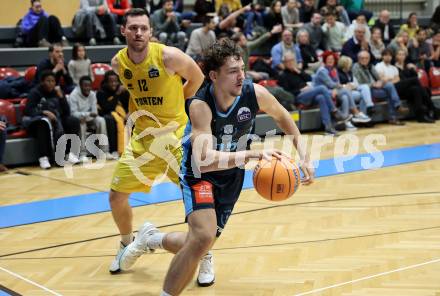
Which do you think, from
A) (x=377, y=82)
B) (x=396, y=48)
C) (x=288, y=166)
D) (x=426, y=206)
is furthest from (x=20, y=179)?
(x=396, y=48)

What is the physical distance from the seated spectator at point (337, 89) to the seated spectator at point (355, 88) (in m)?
0.27

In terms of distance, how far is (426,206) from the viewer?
7062 millimetres

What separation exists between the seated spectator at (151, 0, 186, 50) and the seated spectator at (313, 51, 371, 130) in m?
2.70

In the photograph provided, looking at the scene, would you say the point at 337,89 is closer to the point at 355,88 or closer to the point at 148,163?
the point at 355,88

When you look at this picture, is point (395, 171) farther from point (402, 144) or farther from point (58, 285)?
point (58, 285)

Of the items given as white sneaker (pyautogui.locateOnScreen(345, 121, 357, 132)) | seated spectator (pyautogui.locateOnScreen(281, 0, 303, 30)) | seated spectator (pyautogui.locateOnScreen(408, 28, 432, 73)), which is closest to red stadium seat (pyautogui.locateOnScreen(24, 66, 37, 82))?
white sneaker (pyautogui.locateOnScreen(345, 121, 357, 132))

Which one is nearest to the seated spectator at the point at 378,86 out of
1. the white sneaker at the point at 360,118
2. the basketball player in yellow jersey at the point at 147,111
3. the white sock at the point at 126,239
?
the white sneaker at the point at 360,118

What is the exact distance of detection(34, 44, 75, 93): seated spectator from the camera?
1096 centimetres

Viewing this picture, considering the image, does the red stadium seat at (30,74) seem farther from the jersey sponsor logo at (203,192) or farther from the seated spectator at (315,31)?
the jersey sponsor logo at (203,192)

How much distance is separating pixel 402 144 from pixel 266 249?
20.7ft

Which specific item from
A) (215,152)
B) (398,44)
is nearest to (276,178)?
(215,152)

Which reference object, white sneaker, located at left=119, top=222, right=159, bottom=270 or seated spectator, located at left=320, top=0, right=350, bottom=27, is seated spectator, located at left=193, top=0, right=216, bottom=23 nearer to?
seated spectator, located at left=320, top=0, right=350, bottom=27

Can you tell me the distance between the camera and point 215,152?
4.20 m

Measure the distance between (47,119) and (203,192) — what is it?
6205 millimetres
